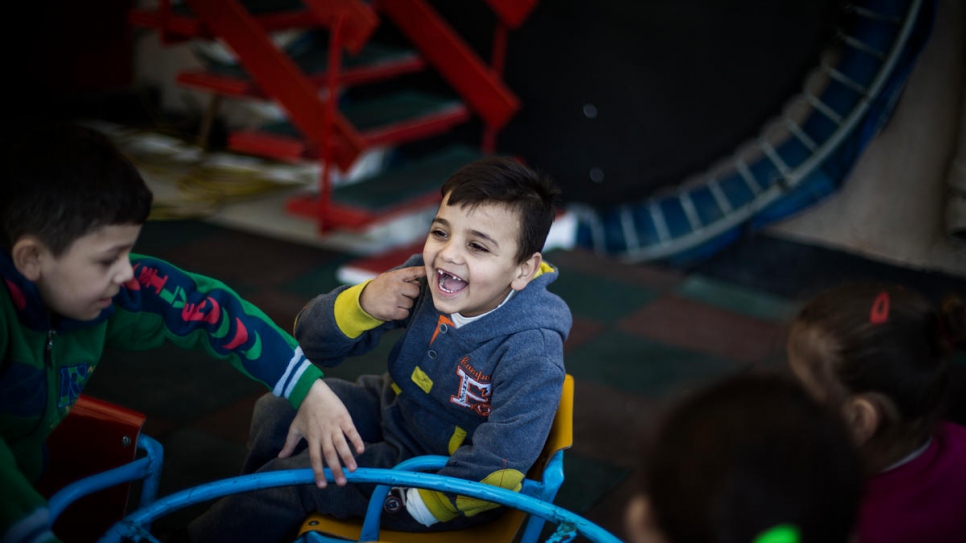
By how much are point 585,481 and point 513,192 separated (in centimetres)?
96

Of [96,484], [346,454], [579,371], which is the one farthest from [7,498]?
[579,371]

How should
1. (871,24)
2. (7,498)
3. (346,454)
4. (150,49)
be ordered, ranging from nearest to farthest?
(7,498) < (346,454) < (871,24) < (150,49)

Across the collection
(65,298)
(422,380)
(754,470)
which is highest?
(754,470)

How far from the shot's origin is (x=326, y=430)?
1.36m

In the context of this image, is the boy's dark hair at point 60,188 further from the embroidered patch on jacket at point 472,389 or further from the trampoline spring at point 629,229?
the trampoline spring at point 629,229

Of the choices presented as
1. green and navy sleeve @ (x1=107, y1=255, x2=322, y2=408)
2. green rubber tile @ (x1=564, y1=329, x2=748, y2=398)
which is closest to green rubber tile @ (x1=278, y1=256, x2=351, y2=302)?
green rubber tile @ (x1=564, y1=329, x2=748, y2=398)

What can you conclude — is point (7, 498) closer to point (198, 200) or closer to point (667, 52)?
point (198, 200)

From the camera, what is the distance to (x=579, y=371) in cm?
284

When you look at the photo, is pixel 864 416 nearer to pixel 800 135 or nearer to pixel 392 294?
pixel 392 294

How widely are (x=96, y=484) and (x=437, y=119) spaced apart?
9.34ft

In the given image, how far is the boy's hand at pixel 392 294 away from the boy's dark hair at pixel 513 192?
0.15m

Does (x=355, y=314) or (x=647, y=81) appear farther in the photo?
(x=647, y=81)

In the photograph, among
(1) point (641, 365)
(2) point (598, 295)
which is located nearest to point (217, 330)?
(1) point (641, 365)

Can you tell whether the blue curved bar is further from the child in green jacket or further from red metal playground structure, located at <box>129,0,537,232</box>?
red metal playground structure, located at <box>129,0,537,232</box>
